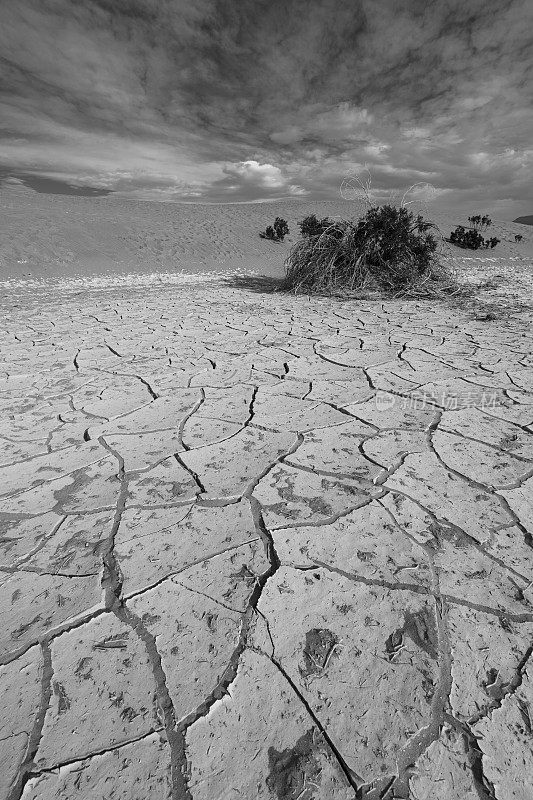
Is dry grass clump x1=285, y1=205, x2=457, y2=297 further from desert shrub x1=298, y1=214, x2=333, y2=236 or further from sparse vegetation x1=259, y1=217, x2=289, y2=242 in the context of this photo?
sparse vegetation x1=259, y1=217, x2=289, y2=242

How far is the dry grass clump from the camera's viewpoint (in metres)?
6.04

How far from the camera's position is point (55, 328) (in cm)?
430

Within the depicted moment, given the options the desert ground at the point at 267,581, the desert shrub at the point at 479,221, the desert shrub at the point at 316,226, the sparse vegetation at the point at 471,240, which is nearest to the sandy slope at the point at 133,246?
the sparse vegetation at the point at 471,240

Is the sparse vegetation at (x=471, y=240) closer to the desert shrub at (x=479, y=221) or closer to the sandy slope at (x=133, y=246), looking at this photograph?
the sandy slope at (x=133, y=246)

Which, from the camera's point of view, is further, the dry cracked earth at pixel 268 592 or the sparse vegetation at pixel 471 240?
the sparse vegetation at pixel 471 240

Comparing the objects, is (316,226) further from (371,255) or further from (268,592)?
(268,592)

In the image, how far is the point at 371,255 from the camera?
246 inches

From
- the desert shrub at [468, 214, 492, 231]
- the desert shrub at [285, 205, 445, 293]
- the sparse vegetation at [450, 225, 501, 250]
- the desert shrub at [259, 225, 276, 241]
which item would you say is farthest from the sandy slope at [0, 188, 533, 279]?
the desert shrub at [468, 214, 492, 231]

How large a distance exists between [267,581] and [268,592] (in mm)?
38

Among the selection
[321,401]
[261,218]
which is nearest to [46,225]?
[261,218]

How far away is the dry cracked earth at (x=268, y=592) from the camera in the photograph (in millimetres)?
854

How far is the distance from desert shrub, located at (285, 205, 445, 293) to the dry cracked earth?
13.0 ft

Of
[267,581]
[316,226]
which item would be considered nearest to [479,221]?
[316,226]

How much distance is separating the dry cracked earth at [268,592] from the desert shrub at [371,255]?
13.0 ft
